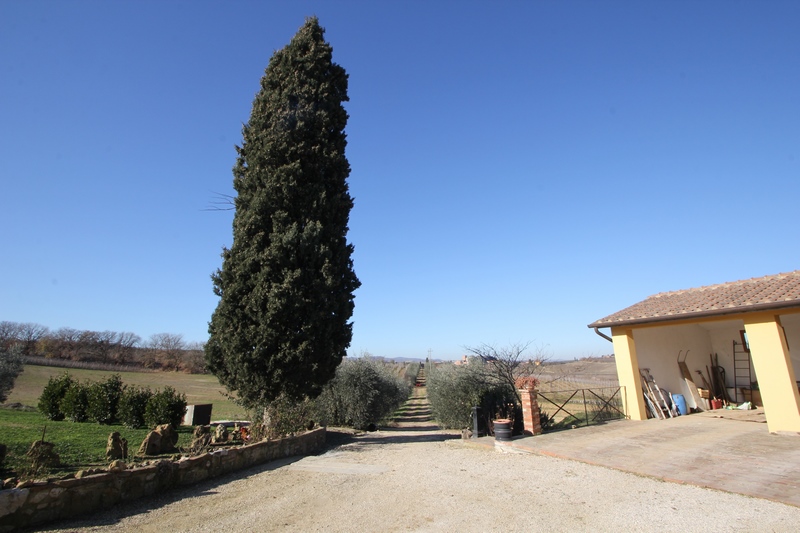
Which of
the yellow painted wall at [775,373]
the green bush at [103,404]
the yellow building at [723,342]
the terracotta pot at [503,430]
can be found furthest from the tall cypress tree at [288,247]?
the yellow painted wall at [775,373]

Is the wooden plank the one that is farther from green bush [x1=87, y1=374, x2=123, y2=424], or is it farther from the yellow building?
green bush [x1=87, y1=374, x2=123, y2=424]

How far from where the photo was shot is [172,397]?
13.7 metres

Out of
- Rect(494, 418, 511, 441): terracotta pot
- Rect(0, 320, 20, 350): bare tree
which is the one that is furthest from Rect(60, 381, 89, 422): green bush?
Rect(0, 320, 20, 350): bare tree

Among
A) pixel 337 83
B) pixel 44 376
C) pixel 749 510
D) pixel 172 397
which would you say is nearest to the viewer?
pixel 749 510

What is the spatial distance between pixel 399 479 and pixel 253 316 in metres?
5.44

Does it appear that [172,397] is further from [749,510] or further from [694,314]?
[694,314]

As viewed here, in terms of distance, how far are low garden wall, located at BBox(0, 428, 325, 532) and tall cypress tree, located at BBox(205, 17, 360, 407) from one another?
239 cm

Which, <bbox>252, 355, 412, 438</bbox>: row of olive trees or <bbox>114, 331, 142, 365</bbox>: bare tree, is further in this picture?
<bbox>114, 331, 142, 365</bbox>: bare tree

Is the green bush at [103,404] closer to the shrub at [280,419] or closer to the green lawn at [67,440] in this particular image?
the green lawn at [67,440]

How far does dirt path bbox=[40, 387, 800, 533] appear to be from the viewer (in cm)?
488

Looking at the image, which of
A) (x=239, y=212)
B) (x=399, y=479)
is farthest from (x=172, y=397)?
(x=399, y=479)

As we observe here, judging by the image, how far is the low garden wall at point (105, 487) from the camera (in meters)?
4.44

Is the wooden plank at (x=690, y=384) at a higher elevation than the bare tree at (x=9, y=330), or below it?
below

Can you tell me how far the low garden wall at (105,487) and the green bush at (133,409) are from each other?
27.3 feet
